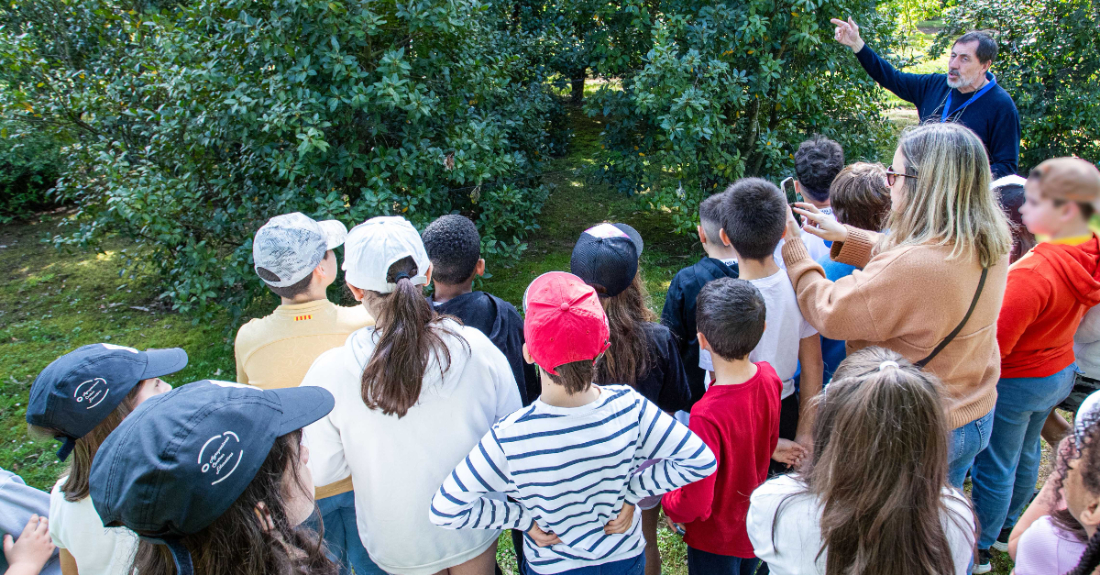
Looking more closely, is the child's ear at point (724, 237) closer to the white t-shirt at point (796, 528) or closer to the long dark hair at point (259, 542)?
the white t-shirt at point (796, 528)

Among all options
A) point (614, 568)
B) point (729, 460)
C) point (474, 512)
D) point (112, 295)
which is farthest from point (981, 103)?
point (112, 295)

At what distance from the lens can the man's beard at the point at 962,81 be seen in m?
3.74

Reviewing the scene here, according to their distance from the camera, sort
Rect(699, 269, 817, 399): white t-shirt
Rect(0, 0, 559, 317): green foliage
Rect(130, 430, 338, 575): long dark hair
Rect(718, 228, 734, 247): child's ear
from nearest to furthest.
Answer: Rect(130, 430, 338, 575): long dark hair, Rect(699, 269, 817, 399): white t-shirt, Rect(718, 228, 734, 247): child's ear, Rect(0, 0, 559, 317): green foliage

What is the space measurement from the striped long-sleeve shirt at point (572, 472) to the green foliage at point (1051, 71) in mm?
6234

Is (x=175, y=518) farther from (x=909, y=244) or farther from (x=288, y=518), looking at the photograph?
(x=909, y=244)

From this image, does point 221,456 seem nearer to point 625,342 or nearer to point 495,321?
point 495,321

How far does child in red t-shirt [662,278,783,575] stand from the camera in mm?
2135

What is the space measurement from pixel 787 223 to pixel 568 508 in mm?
1340

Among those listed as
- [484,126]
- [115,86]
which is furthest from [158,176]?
[484,126]

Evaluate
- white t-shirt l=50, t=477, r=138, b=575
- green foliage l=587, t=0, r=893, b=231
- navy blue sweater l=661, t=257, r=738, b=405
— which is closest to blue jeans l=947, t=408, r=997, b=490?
navy blue sweater l=661, t=257, r=738, b=405

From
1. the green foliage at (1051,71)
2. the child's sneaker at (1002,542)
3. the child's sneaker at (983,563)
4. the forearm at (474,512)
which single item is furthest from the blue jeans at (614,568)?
the green foliage at (1051,71)

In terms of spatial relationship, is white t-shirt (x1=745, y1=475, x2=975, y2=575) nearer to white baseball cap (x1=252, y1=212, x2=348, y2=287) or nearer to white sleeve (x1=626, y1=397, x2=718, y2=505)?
→ white sleeve (x1=626, y1=397, x2=718, y2=505)

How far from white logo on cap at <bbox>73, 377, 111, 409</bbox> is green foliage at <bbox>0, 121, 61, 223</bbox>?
22.6 feet

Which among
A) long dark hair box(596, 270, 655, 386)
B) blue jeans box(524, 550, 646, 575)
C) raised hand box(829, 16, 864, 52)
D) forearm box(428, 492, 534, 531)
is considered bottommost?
blue jeans box(524, 550, 646, 575)
